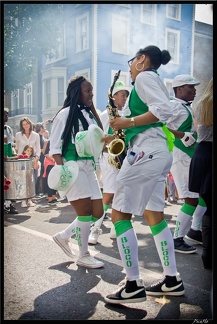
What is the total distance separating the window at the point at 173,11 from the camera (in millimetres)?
2996

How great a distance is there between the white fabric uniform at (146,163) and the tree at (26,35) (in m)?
0.81

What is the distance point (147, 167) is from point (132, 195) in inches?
9.2

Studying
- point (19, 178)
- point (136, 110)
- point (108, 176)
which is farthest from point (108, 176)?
point (136, 110)

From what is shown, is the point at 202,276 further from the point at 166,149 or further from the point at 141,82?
the point at 141,82

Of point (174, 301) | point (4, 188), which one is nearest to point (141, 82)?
point (4, 188)

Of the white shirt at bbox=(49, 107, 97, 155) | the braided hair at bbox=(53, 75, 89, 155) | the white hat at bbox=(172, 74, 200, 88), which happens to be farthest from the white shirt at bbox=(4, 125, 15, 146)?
the white hat at bbox=(172, 74, 200, 88)

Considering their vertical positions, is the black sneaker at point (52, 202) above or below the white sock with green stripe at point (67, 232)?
above

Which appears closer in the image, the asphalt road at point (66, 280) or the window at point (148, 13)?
the asphalt road at point (66, 280)

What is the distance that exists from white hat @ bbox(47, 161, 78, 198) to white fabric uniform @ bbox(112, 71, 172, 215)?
1.95ft

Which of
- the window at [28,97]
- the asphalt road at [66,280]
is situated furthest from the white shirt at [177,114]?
the window at [28,97]

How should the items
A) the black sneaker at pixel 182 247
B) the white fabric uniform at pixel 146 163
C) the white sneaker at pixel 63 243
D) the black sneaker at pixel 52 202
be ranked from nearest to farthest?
the white fabric uniform at pixel 146 163, the black sneaker at pixel 52 202, the white sneaker at pixel 63 243, the black sneaker at pixel 182 247

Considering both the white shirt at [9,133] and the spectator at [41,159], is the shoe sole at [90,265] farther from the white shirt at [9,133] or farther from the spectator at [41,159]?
the white shirt at [9,133]

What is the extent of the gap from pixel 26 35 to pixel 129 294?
6.91 feet

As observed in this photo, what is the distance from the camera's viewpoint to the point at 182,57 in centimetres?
318
